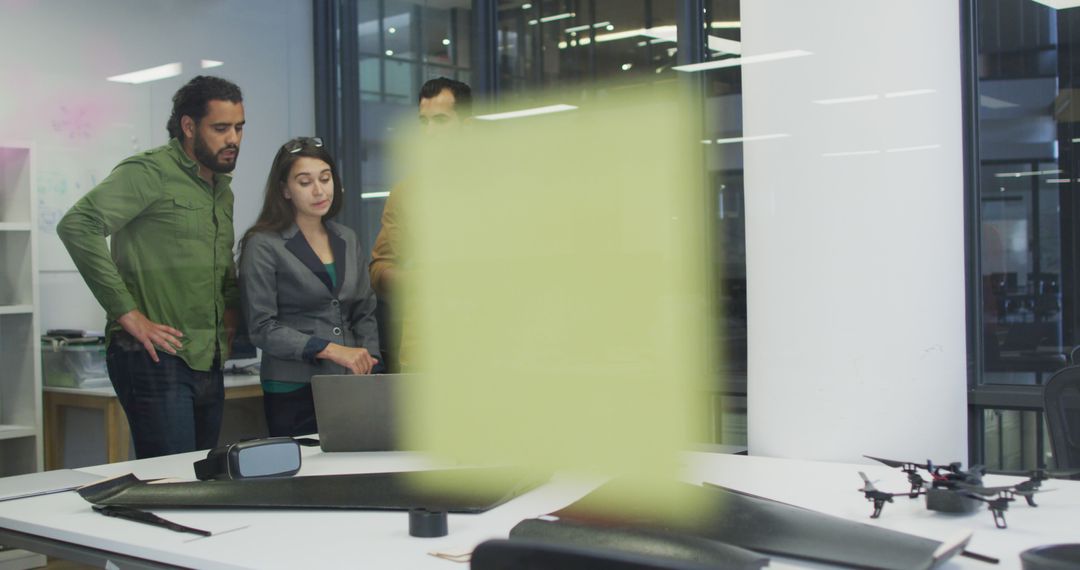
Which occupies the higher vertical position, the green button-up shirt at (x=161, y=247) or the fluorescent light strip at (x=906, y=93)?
the fluorescent light strip at (x=906, y=93)

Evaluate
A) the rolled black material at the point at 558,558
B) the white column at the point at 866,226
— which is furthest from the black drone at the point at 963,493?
the rolled black material at the point at 558,558

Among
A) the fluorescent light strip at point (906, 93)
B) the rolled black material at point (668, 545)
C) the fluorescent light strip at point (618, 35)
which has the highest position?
the fluorescent light strip at point (618, 35)

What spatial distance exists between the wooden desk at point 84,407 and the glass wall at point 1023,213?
258 centimetres

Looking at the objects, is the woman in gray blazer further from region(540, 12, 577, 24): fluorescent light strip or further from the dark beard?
region(540, 12, 577, 24): fluorescent light strip

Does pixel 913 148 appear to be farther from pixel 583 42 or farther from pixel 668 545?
pixel 583 42

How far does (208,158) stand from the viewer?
11.6 feet

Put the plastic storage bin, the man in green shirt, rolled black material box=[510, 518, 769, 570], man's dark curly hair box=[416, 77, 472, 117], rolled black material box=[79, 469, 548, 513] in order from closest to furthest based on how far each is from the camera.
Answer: rolled black material box=[510, 518, 769, 570] → rolled black material box=[79, 469, 548, 513] → the man in green shirt → the plastic storage bin → man's dark curly hair box=[416, 77, 472, 117]

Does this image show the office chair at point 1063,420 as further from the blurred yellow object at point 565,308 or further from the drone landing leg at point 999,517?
the drone landing leg at point 999,517

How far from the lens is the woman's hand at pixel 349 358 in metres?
2.89

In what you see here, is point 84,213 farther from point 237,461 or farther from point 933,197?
point 933,197

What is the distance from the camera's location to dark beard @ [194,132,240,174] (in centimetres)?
351

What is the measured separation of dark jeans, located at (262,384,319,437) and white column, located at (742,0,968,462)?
1.36 meters

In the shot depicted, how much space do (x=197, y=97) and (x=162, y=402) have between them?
113cm

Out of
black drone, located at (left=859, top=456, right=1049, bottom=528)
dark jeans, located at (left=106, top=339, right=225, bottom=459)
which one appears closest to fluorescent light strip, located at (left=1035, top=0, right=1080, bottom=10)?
black drone, located at (left=859, top=456, right=1049, bottom=528)
